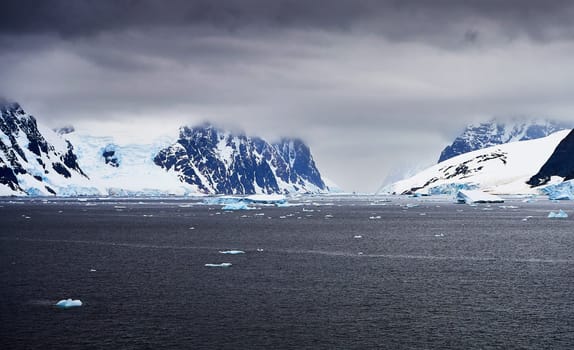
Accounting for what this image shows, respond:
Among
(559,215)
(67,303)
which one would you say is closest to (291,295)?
(67,303)

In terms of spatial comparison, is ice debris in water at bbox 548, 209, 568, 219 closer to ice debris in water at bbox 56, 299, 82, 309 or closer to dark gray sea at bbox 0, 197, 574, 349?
dark gray sea at bbox 0, 197, 574, 349

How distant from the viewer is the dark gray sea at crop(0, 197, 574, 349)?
1139 inches

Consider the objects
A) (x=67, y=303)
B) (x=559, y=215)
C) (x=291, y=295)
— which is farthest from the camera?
(x=559, y=215)

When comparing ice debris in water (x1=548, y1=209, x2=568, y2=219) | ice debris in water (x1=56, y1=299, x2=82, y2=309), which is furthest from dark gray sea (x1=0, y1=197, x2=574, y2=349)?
ice debris in water (x1=548, y1=209, x2=568, y2=219)

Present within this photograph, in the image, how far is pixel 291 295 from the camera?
38.5 meters

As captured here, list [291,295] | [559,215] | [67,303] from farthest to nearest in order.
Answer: [559,215], [291,295], [67,303]

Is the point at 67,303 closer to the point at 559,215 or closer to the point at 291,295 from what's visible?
the point at 291,295

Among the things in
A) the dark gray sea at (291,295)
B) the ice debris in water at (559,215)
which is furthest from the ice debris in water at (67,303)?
the ice debris in water at (559,215)

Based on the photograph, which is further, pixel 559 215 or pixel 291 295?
pixel 559 215

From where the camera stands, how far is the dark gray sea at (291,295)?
94.9 feet

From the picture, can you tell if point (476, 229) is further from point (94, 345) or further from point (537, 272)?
point (94, 345)

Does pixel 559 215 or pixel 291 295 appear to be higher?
pixel 559 215

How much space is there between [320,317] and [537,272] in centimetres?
2128

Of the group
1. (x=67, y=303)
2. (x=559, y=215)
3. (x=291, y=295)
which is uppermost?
(x=559, y=215)
